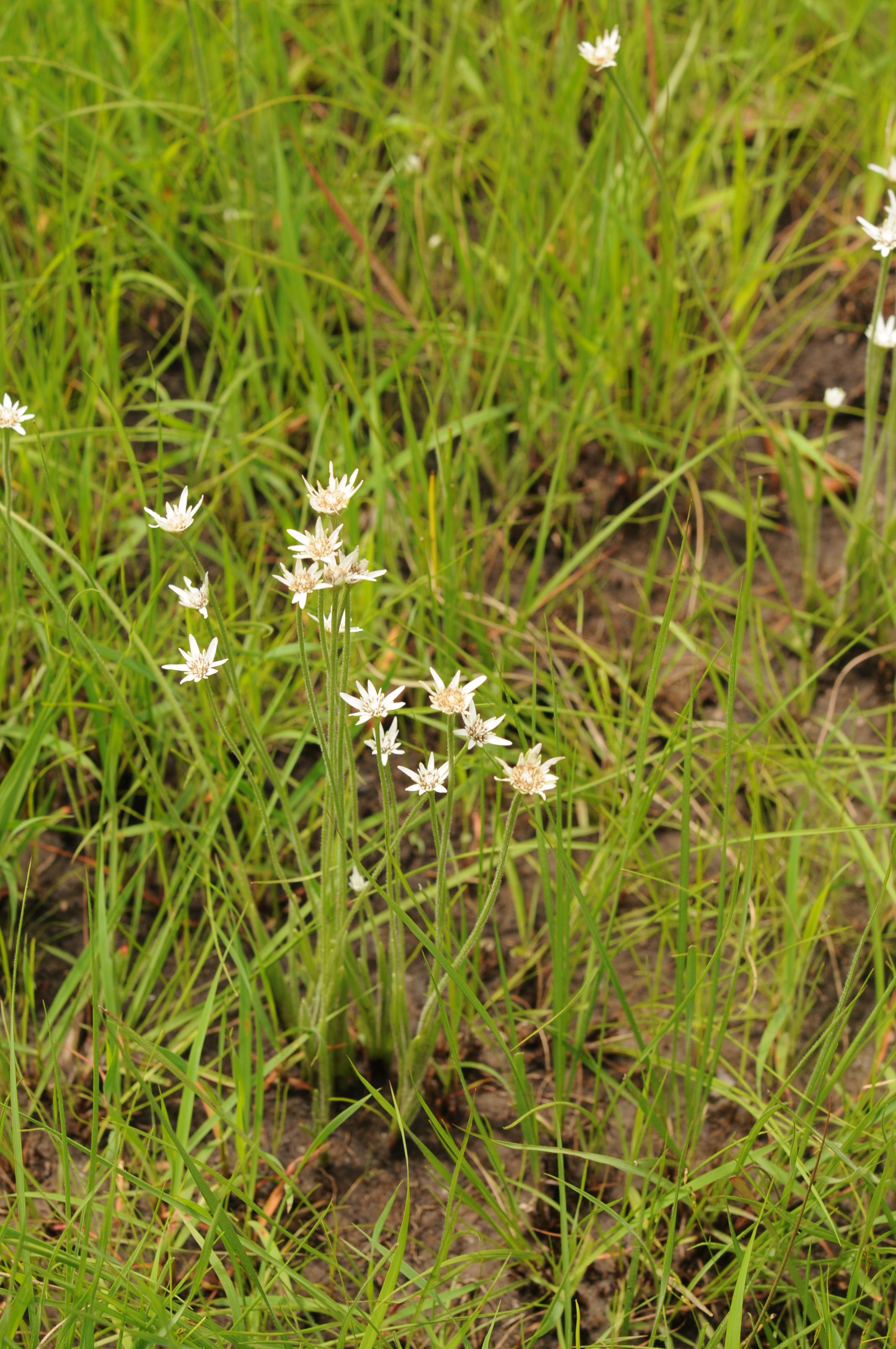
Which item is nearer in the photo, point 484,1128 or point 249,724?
point 249,724

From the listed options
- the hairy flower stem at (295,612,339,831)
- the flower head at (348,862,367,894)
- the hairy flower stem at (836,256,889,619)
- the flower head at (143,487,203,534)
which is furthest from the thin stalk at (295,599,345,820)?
the hairy flower stem at (836,256,889,619)

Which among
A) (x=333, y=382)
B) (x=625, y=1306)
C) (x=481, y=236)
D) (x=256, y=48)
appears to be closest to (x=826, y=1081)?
(x=625, y=1306)

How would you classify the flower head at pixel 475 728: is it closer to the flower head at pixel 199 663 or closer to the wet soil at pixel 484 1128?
the flower head at pixel 199 663

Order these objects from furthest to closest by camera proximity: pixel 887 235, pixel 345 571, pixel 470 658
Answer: pixel 470 658, pixel 887 235, pixel 345 571

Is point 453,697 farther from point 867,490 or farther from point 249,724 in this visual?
point 867,490

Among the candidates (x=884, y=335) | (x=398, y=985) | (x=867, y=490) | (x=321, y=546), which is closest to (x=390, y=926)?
(x=398, y=985)

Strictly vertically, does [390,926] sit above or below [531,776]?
below

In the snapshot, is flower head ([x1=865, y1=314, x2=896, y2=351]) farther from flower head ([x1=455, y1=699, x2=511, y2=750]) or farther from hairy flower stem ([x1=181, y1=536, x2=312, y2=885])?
hairy flower stem ([x1=181, y1=536, x2=312, y2=885])
